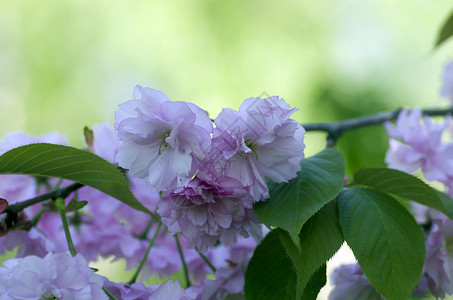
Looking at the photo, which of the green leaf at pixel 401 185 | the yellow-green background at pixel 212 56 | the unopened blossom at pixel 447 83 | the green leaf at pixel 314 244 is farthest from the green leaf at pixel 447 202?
the yellow-green background at pixel 212 56

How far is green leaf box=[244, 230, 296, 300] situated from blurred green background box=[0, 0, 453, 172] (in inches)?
84.0

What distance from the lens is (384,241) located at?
1.47 ft

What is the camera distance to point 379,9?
3.21 meters

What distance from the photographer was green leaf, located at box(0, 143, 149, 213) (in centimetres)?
47

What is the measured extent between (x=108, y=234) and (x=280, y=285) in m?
0.32

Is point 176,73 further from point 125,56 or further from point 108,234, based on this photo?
point 108,234

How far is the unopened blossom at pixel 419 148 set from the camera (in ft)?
2.58

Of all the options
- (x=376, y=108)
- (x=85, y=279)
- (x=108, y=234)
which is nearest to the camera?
(x=85, y=279)

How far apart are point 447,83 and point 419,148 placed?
322 mm

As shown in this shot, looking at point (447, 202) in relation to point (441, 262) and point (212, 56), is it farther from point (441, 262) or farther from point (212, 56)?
point (212, 56)

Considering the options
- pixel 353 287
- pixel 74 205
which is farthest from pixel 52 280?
pixel 353 287

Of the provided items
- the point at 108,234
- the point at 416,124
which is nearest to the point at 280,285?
the point at 108,234

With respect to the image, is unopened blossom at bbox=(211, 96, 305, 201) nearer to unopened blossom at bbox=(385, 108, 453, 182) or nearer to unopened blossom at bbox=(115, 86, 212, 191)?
unopened blossom at bbox=(115, 86, 212, 191)

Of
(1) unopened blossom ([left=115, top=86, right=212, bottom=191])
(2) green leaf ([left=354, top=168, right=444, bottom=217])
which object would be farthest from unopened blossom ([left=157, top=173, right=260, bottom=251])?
(2) green leaf ([left=354, top=168, right=444, bottom=217])
